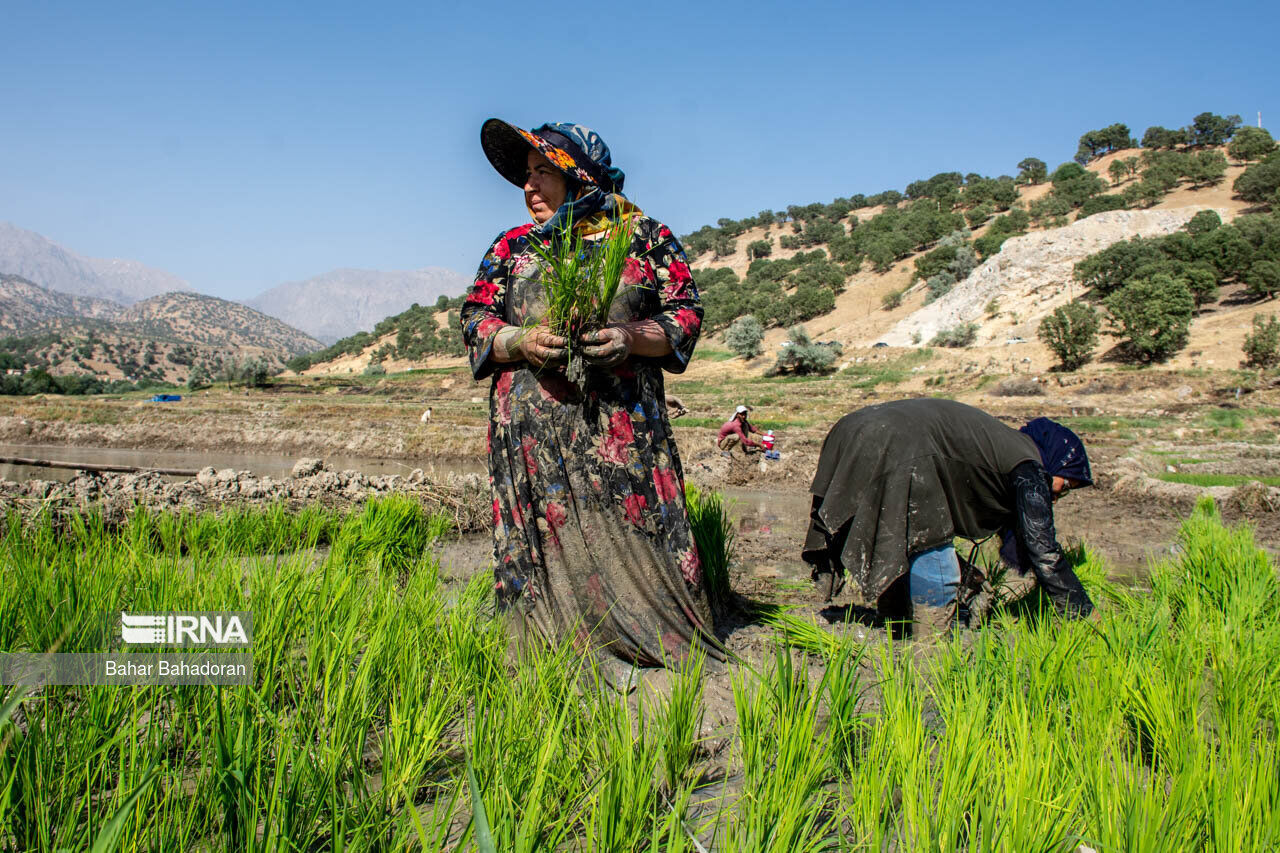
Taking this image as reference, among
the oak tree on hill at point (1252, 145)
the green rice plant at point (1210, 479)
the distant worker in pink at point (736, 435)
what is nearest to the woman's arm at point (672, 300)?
the green rice plant at point (1210, 479)

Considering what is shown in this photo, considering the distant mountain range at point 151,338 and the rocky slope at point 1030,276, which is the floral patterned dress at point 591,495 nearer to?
the rocky slope at point 1030,276

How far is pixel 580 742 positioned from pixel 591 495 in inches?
32.7

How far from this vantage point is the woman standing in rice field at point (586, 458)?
7.90 feet

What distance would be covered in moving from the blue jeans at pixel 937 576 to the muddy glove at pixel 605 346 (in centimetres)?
152

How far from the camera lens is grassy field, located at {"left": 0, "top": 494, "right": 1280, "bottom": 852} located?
1393 millimetres

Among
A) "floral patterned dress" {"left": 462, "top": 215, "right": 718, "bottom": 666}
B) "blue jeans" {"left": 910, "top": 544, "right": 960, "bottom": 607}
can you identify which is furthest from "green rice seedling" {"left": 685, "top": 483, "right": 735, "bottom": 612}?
"blue jeans" {"left": 910, "top": 544, "right": 960, "bottom": 607}

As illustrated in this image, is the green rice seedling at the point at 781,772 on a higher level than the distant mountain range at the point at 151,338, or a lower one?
lower

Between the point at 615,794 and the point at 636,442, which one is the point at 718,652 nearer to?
the point at 636,442

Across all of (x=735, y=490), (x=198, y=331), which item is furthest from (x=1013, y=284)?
(x=198, y=331)

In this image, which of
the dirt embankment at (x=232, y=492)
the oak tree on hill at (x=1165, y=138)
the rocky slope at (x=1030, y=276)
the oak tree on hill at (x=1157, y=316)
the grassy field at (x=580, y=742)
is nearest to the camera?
the grassy field at (x=580, y=742)

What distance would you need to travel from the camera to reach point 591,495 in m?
2.42

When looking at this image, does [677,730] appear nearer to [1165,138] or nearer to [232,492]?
[232,492]

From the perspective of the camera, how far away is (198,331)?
140625 millimetres

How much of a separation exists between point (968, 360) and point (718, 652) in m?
23.4
